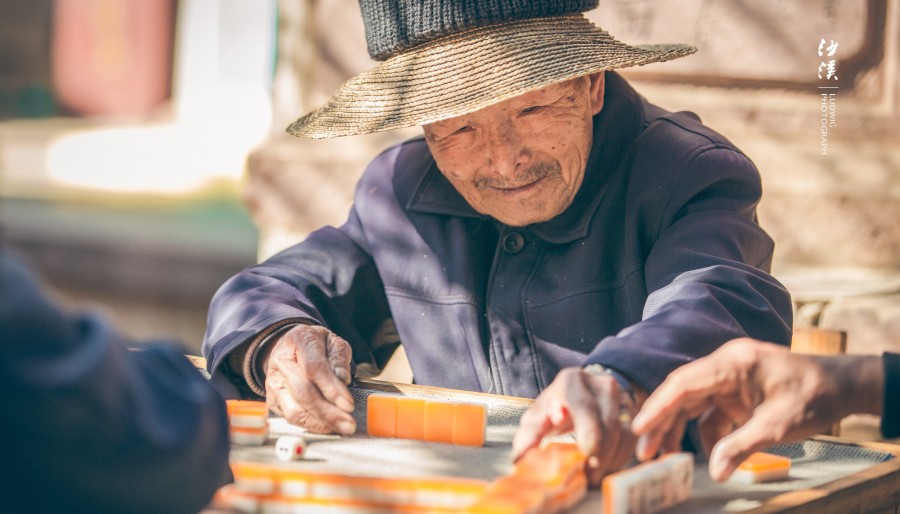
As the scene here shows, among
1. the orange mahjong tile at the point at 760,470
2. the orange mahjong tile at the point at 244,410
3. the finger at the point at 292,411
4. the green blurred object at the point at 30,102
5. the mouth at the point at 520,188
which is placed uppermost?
the mouth at the point at 520,188

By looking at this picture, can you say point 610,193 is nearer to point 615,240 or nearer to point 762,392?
point 615,240

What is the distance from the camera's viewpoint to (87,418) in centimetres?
101

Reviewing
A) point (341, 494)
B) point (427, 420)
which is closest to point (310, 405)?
point (427, 420)

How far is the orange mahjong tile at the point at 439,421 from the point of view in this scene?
6.02ft

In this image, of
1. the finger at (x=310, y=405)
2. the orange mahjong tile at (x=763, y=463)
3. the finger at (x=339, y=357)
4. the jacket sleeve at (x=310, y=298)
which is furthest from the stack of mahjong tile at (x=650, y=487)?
the jacket sleeve at (x=310, y=298)

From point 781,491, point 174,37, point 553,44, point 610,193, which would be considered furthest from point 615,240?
point 174,37

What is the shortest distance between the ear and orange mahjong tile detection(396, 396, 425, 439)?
92 centimetres

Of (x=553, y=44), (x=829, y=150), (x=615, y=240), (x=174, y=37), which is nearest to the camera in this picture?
(x=553, y=44)

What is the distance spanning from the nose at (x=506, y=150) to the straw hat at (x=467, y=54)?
0.14m

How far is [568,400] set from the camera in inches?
58.8

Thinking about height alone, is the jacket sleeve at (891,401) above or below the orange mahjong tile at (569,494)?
above

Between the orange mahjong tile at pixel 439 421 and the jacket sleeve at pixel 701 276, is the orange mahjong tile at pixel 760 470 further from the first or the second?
the orange mahjong tile at pixel 439 421

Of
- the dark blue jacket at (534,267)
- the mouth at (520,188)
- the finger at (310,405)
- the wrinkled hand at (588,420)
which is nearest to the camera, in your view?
the wrinkled hand at (588,420)

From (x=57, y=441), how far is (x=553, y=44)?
1472mm
